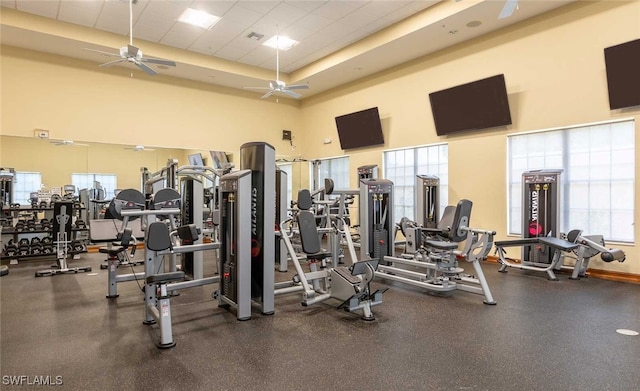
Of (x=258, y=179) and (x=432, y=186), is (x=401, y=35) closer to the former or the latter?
(x=432, y=186)

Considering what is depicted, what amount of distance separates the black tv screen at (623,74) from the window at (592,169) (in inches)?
14.0

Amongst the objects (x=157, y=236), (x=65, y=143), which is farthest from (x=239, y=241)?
(x=65, y=143)

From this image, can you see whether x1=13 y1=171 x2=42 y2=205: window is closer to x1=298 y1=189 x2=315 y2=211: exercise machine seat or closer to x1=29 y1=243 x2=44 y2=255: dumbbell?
x1=29 y1=243 x2=44 y2=255: dumbbell

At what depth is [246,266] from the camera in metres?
3.92

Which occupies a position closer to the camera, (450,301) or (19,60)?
(450,301)

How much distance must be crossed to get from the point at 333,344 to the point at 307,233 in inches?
58.5

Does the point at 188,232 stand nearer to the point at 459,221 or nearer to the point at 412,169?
the point at 459,221

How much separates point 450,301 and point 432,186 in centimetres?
362

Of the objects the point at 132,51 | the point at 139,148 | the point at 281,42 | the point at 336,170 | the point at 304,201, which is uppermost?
the point at 281,42

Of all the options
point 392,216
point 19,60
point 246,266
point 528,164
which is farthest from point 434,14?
point 19,60

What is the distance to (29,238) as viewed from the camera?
772 centimetres

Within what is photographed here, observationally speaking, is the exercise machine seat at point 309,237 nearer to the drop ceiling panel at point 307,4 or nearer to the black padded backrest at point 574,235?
the black padded backrest at point 574,235

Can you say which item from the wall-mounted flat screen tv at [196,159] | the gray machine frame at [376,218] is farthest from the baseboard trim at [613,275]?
the wall-mounted flat screen tv at [196,159]

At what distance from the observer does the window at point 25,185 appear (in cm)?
776
